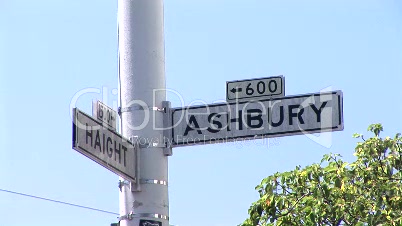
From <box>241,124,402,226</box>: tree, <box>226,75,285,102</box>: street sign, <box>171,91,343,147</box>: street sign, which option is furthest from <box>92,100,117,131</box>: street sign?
<box>241,124,402,226</box>: tree

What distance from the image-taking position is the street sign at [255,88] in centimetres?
585

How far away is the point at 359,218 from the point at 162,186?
17.3 feet

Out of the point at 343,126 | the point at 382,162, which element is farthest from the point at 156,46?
the point at 382,162

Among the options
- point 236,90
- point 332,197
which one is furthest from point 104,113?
point 332,197

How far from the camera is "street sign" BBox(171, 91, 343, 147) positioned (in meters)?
5.66

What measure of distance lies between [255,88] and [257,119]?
0.23m

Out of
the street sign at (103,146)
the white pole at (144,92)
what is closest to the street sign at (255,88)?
the white pole at (144,92)

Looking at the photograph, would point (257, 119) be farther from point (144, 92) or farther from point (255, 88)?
point (144, 92)

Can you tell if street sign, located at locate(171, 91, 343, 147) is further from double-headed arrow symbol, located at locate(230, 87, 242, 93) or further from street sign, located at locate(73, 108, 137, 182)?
street sign, located at locate(73, 108, 137, 182)

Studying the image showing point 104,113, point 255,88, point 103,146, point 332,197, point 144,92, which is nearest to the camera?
point 103,146

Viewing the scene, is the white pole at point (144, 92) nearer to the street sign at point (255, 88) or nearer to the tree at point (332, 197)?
the street sign at point (255, 88)

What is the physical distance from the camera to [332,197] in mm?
10344

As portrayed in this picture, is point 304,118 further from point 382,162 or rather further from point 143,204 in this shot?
point 382,162

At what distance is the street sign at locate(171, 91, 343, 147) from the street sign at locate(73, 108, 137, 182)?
16.3 inches
